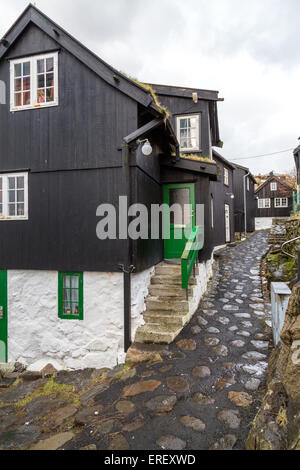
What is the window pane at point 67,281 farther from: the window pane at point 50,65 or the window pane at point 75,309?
the window pane at point 50,65

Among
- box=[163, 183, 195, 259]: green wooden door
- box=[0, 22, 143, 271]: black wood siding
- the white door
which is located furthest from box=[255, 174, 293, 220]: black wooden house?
box=[0, 22, 143, 271]: black wood siding

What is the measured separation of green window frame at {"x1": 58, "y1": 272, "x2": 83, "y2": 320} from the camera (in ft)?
22.3

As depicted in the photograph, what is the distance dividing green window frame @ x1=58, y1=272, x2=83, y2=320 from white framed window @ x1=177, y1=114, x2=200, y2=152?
23.6 ft

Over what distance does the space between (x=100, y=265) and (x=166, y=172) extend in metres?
4.30

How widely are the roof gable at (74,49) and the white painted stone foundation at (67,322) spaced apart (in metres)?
4.55

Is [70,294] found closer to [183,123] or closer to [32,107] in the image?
[32,107]

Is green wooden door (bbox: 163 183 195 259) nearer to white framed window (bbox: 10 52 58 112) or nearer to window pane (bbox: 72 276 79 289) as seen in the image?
window pane (bbox: 72 276 79 289)

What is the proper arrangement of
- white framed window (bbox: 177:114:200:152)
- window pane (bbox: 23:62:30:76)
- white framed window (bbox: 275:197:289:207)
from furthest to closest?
white framed window (bbox: 275:197:289:207), white framed window (bbox: 177:114:200:152), window pane (bbox: 23:62:30:76)

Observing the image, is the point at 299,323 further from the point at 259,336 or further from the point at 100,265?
the point at 100,265

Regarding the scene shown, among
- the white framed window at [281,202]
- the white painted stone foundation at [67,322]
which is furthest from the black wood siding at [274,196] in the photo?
the white painted stone foundation at [67,322]

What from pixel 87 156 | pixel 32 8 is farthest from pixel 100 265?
pixel 32 8

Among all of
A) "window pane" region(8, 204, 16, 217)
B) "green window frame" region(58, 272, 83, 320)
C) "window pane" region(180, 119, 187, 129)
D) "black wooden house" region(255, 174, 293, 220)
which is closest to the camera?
"green window frame" region(58, 272, 83, 320)

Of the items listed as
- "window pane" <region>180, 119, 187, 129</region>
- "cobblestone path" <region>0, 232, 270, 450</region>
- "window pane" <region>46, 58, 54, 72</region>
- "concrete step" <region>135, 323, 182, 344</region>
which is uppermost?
"window pane" <region>180, 119, 187, 129</region>

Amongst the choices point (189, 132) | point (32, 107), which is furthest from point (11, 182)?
point (189, 132)
